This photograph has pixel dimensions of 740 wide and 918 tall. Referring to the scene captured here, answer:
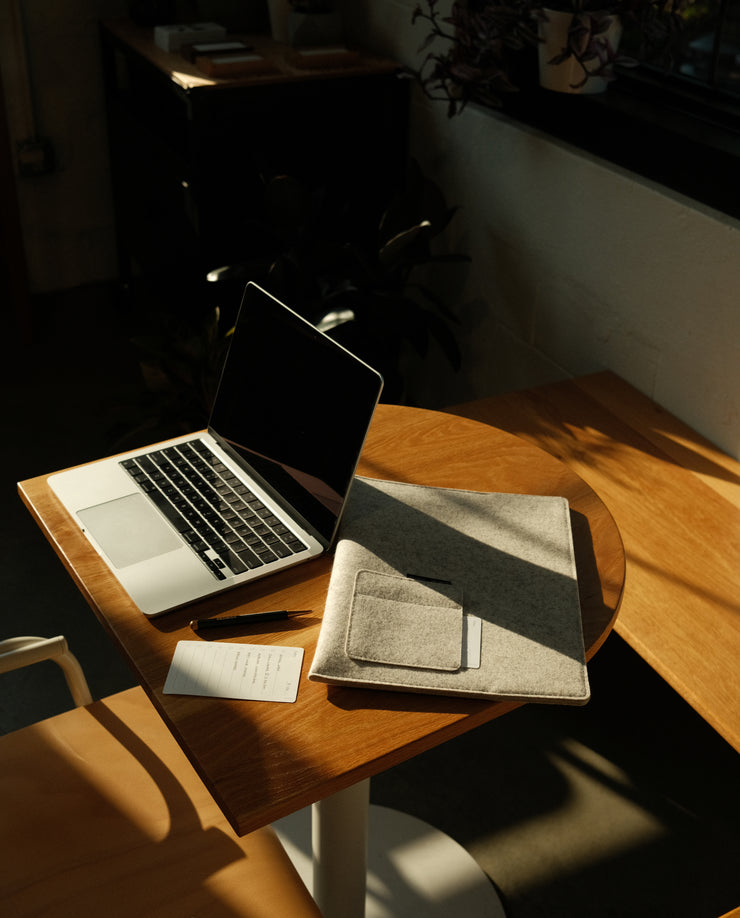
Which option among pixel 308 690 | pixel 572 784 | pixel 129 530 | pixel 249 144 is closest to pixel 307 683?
pixel 308 690

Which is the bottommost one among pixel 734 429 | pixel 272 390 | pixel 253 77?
pixel 734 429

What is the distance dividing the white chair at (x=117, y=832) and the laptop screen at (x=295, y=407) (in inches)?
14.3

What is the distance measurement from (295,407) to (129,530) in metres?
0.27

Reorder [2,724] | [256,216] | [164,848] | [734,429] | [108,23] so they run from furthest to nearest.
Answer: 1. [108,23]
2. [256,216]
3. [2,724]
4. [734,429]
5. [164,848]

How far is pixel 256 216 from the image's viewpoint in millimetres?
2551

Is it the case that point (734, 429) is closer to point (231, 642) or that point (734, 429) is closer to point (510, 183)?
point (510, 183)

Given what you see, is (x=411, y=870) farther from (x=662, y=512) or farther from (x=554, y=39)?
(x=554, y=39)

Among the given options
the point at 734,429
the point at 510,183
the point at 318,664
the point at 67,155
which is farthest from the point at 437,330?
the point at 67,155

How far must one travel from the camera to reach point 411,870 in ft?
5.70

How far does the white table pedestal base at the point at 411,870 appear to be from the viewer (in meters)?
1.68

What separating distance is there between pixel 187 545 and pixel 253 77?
1599 millimetres

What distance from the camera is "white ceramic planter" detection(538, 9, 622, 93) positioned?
197 centimetres

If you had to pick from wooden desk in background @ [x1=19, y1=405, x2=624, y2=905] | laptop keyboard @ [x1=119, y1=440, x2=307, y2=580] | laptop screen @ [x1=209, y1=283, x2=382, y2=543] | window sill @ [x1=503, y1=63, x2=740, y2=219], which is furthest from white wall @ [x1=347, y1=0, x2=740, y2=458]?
laptop keyboard @ [x1=119, y1=440, x2=307, y2=580]

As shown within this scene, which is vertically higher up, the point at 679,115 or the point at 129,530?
the point at 679,115
